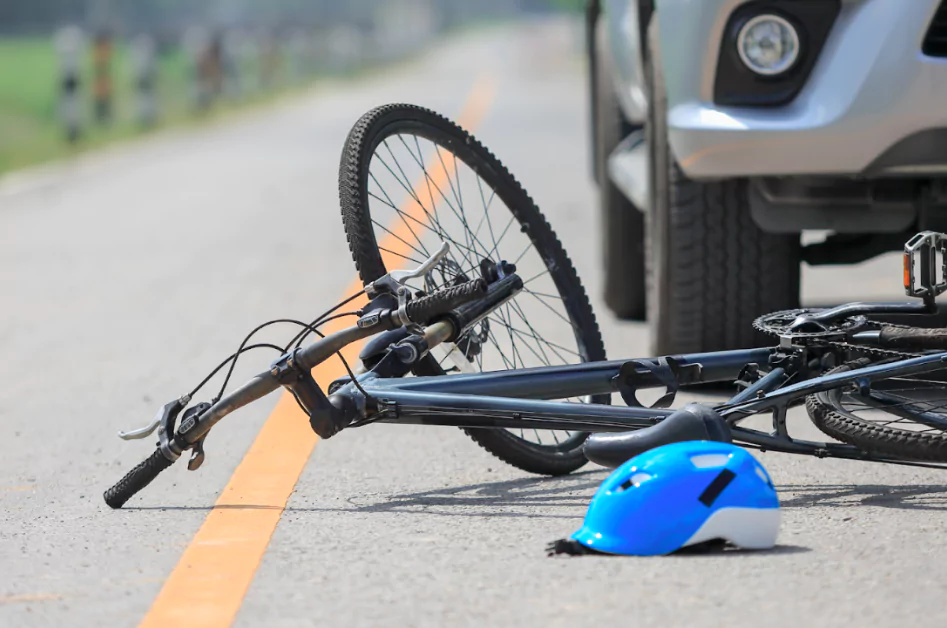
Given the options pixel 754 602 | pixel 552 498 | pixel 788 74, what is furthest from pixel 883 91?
pixel 754 602

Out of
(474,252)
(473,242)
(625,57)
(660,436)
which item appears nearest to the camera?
(660,436)

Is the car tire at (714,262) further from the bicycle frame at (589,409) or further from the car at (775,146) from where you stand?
the bicycle frame at (589,409)

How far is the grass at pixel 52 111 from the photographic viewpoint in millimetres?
19453

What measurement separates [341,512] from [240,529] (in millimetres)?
247

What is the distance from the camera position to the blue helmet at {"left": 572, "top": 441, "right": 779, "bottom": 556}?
3383 mm

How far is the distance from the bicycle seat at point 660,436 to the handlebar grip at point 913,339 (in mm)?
487

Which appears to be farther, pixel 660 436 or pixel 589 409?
pixel 589 409

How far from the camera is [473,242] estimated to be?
493 cm

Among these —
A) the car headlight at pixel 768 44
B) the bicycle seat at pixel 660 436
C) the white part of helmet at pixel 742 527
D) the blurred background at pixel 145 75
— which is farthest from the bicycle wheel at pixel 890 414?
the blurred background at pixel 145 75

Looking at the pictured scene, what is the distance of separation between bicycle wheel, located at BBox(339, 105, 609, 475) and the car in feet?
1.42

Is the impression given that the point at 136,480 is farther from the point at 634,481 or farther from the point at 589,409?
the point at 634,481

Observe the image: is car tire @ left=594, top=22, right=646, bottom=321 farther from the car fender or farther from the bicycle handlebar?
the bicycle handlebar

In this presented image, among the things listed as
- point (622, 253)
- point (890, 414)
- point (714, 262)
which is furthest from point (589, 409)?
point (622, 253)

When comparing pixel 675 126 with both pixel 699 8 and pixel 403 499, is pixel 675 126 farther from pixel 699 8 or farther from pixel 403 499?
pixel 403 499
